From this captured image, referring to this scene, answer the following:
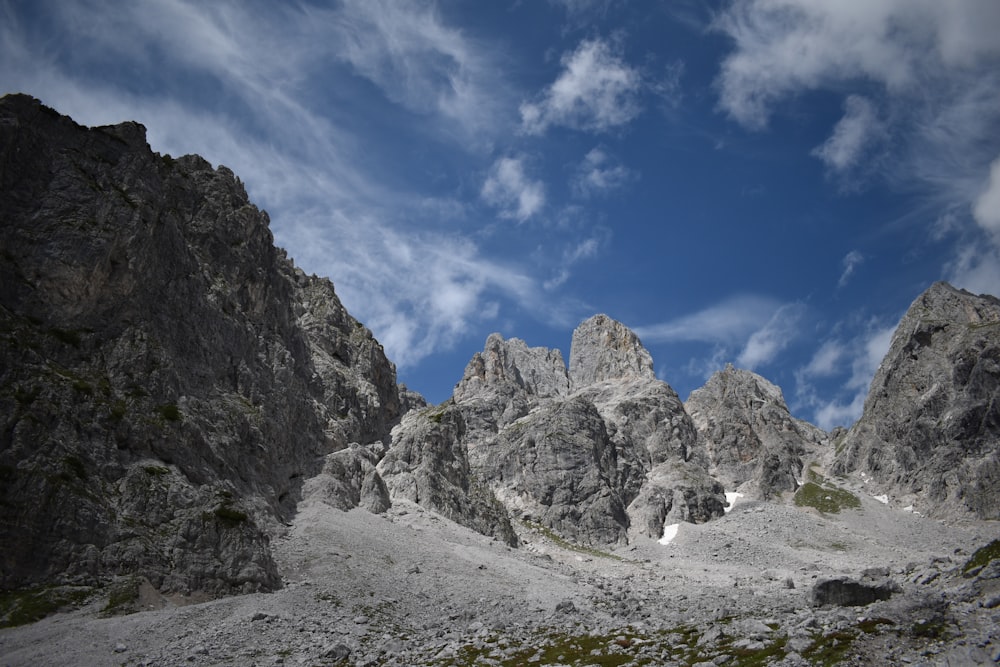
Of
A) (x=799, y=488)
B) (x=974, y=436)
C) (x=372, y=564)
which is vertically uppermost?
(x=974, y=436)

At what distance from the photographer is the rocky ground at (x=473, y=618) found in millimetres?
30062

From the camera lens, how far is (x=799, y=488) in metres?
198

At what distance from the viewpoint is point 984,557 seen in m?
39.7

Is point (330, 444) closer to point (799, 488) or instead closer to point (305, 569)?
point (305, 569)

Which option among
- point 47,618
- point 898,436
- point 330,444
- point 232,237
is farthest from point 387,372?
point 898,436

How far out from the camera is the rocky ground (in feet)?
98.6

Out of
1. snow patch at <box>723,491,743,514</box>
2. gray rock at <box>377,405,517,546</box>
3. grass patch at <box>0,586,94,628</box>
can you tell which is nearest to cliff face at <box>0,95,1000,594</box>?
gray rock at <box>377,405,517,546</box>

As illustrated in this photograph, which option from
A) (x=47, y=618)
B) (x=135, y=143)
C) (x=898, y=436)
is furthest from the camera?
(x=898, y=436)

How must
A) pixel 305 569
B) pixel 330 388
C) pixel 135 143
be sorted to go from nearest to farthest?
1. pixel 305 569
2. pixel 135 143
3. pixel 330 388

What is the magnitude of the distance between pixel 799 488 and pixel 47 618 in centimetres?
18878

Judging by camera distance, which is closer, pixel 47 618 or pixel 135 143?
pixel 47 618

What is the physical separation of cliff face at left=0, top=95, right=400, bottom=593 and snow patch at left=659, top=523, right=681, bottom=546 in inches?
3144

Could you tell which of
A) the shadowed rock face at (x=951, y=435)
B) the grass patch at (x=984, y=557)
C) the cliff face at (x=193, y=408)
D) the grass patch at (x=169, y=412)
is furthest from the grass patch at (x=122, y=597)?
the shadowed rock face at (x=951, y=435)

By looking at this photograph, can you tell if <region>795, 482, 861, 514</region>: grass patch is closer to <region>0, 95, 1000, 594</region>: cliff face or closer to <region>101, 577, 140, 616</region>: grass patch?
<region>0, 95, 1000, 594</region>: cliff face
